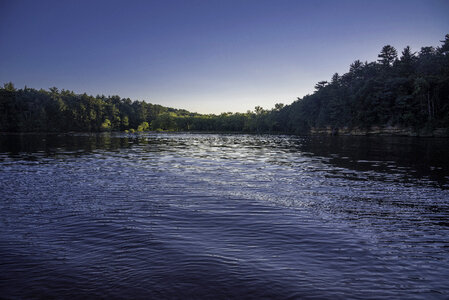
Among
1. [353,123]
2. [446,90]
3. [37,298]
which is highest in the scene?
[446,90]

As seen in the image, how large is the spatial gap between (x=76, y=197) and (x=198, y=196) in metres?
5.95

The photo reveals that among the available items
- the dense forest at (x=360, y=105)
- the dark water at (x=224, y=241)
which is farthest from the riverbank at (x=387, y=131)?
the dark water at (x=224, y=241)

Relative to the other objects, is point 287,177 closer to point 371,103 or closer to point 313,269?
point 313,269

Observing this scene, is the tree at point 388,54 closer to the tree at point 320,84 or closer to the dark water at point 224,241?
the tree at point 320,84

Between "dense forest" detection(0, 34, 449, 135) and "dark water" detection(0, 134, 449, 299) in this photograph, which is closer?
"dark water" detection(0, 134, 449, 299)

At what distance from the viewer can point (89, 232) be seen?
920 cm

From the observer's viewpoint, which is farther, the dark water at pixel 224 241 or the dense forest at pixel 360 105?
the dense forest at pixel 360 105

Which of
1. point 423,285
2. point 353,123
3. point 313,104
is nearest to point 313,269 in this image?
point 423,285

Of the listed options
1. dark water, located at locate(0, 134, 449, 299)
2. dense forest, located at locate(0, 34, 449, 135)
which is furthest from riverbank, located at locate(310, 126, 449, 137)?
dark water, located at locate(0, 134, 449, 299)

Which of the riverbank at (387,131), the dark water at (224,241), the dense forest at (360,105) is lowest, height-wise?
the dark water at (224,241)

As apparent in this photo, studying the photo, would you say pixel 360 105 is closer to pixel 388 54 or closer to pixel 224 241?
pixel 388 54

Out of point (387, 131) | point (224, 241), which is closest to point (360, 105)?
point (387, 131)

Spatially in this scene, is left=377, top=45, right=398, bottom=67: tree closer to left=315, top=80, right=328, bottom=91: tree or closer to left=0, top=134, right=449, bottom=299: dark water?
left=315, top=80, right=328, bottom=91: tree

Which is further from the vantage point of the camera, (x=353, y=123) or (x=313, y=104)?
(x=313, y=104)
